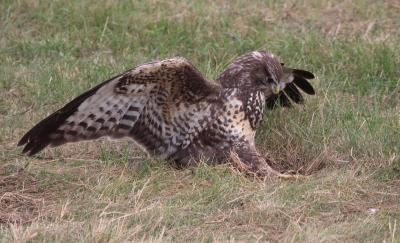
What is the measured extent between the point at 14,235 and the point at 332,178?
217cm

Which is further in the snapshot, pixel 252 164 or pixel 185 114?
pixel 185 114

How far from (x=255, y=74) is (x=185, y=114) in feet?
1.95

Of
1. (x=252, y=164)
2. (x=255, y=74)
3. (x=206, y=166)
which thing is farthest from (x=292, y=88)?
(x=206, y=166)

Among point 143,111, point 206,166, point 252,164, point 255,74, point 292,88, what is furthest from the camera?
point 292,88

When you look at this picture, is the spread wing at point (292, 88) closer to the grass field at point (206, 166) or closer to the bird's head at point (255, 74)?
the grass field at point (206, 166)

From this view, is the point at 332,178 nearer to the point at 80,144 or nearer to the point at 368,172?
the point at 368,172

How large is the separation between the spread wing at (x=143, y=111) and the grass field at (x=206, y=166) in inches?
8.4

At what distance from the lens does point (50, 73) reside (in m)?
7.30

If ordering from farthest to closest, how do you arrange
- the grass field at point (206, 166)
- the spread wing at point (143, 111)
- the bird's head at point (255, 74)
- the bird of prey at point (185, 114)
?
the bird's head at point (255, 74) → the bird of prey at point (185, 114) → the spread wing at point (143, 111) → the grass field at point (206, 166)

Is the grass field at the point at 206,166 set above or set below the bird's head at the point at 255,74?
below

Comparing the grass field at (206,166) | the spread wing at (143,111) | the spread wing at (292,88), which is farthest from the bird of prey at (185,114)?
the spread wing at (292,88)

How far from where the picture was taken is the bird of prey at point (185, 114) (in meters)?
5.70

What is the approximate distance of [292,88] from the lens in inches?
Result: 261

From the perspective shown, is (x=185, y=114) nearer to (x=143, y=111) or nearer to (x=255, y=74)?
(x=143, y=111)
